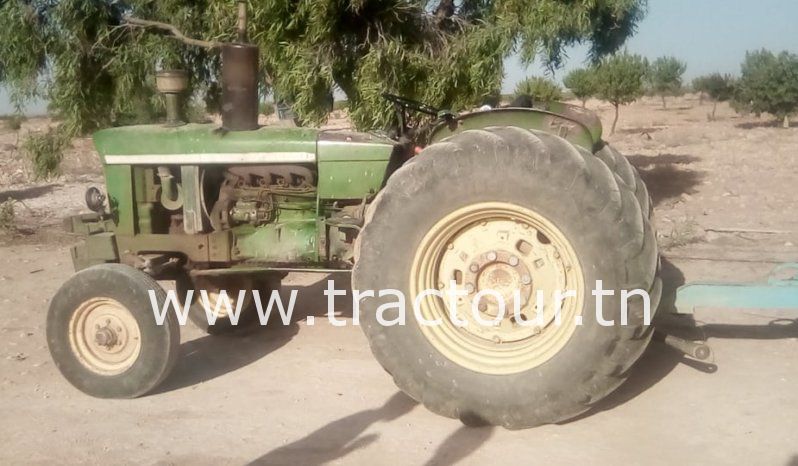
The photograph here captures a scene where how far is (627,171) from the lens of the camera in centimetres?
526

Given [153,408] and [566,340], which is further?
[153,408]

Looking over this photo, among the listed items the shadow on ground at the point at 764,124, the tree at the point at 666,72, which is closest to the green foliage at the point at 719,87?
the tree at the point at 666,72

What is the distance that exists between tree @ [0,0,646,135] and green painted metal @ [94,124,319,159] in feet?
11.2

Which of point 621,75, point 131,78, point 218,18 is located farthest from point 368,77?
point 621,75

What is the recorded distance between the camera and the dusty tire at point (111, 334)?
16.0 feet

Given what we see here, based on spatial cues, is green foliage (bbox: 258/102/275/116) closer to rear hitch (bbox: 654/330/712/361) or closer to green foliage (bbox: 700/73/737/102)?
rear hitch (bbox: 654/330/712/361)

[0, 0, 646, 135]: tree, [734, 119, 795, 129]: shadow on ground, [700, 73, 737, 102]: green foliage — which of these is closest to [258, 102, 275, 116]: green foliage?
[0, 0, 646, 135]: tree

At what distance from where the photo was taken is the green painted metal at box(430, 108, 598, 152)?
15.9ft

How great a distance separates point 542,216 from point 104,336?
2.84 meters

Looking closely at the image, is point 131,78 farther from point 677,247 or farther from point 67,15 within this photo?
point 677,247

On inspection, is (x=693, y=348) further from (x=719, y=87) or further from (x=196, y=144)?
(x=719, y=87)

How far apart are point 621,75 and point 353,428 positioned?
32345 mm

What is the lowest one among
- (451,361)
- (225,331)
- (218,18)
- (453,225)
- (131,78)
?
(225,331)

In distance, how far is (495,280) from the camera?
446 cm
